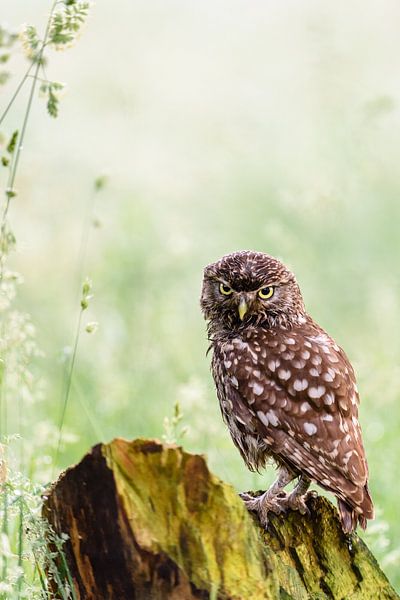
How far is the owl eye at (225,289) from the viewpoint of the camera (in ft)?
14.1

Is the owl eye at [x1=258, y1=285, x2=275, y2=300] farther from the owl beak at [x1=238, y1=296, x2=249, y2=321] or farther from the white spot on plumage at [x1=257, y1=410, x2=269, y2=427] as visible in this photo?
the white spot on plumage at [x1=257, y1=410, x2=269, y2=427]

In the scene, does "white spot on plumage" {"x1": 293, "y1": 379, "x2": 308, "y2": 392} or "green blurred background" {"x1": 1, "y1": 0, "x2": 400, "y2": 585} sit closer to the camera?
"white spot on plumage" {"x1": 293, "y1": 379, "x2": 308, "y2": 392}

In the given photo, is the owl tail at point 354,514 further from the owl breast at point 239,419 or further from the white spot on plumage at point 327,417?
the owl breast at point 239,419

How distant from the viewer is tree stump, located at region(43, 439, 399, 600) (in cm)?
291

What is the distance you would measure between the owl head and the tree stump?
4.56ft

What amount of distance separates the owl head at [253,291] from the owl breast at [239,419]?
190mm

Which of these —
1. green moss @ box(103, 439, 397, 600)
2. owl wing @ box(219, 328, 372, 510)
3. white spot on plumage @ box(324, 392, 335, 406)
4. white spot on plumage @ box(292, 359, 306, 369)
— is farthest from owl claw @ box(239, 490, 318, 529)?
green moss @ box(103, 439, 397, 600)

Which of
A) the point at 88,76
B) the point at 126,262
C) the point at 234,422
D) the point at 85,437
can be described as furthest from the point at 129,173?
the point at 234,422

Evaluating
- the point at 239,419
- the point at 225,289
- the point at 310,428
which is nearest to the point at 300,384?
the point at 310,428

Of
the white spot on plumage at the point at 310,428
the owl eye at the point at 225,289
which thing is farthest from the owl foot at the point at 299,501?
the owl eye at the point at 225,289

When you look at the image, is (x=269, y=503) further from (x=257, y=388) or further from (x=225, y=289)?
(x=225, y=289)

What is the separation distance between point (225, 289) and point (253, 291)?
0.14 meters

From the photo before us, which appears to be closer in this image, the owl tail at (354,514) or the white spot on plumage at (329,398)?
the owl tail at (354,514)

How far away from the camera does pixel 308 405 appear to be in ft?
12.6
